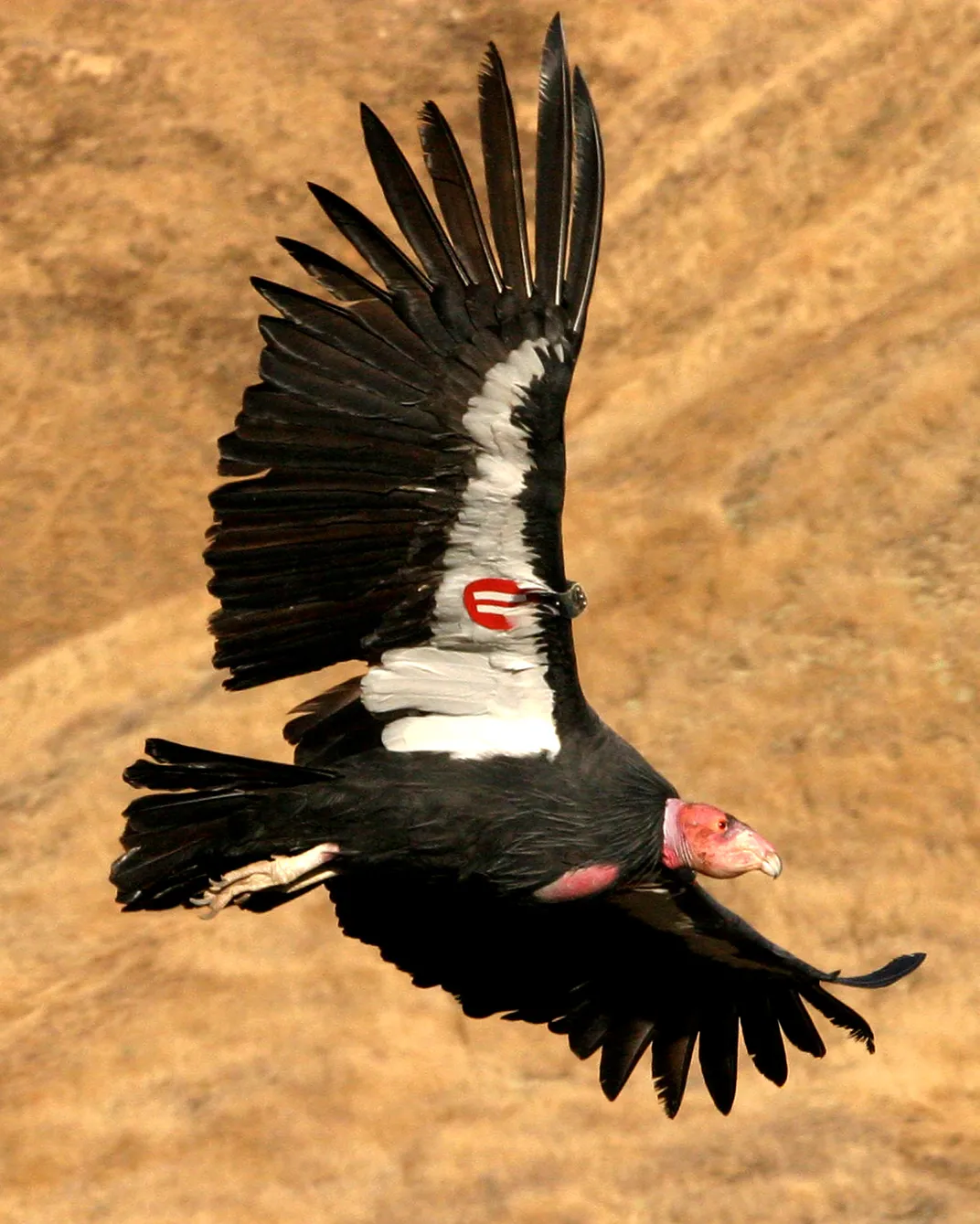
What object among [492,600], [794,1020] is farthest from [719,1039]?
[492,600]

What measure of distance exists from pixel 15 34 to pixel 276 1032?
5732 millimetres

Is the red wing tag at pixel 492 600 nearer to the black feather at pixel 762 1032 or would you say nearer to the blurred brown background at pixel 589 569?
the black feather at pixel 762 1032

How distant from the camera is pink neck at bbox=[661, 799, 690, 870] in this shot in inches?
363

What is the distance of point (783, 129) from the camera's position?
13.8 meters

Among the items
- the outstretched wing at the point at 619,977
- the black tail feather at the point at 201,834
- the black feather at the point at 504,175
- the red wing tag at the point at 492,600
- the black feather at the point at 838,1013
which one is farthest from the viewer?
the outstretched wing at the point at 619,977

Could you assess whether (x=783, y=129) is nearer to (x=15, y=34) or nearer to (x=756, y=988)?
(x=15, y=34)

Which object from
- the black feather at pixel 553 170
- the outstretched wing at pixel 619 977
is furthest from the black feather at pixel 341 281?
the outstretched wing at pixel 619 977

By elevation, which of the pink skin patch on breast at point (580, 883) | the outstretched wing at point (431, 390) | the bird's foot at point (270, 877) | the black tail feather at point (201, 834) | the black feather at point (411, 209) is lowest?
the pink skin patch on breast at point (580, 883)

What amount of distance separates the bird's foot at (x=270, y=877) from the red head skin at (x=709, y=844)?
1.31 m

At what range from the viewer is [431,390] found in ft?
28.3

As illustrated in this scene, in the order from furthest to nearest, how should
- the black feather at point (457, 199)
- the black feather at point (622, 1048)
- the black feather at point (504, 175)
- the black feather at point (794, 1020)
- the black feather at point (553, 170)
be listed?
the black feather at point (622, 1048)
the black feather at point (794, 1020)
the black feather at point (553, 170)
the black feather at point (457, 199)
the black feather at point (504, 175)

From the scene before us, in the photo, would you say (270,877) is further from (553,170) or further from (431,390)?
(553,170)

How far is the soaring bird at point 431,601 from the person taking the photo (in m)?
8.60

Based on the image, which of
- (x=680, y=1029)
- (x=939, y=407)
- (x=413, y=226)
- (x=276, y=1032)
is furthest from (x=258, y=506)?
(x=939, y=407)
